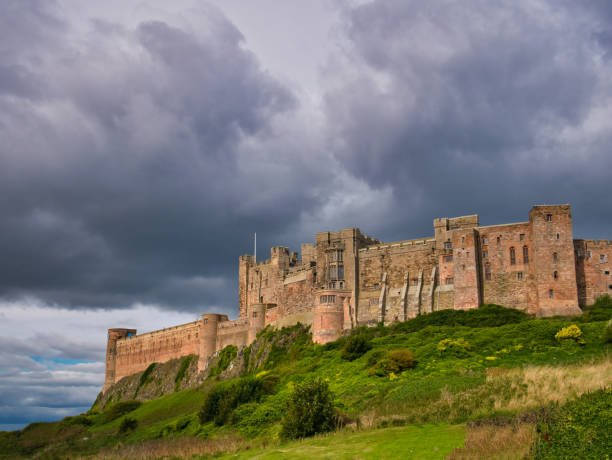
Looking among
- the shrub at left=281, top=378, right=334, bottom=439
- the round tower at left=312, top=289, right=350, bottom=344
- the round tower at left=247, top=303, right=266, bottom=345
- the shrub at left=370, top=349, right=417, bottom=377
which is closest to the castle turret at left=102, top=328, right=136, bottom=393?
the round tower at left=247, top=303, right=266, bottom=345

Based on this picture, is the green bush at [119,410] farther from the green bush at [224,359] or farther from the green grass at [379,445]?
Result: the green grass at [379,445]

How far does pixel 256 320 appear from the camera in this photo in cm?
8756

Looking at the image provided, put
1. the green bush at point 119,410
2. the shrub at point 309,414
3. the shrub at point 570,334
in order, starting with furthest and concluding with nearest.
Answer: the green bush at point 119,410, the shrub at point 570,334, the shrub at point 309,414

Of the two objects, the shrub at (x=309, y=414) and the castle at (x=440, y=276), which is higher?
the castle at (x=440, y=276)

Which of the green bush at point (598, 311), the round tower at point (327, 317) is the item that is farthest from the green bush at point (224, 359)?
the green bush at point (598, 311)

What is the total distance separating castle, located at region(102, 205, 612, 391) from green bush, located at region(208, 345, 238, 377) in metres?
1.34

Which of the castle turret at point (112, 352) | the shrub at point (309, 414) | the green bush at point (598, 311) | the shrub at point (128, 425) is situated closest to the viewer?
the shrub at point (309, 414)

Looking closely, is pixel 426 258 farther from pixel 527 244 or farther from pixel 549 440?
pixel 549 440

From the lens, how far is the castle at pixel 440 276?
61531 mm

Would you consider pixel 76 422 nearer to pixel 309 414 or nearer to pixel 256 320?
pixel 256 320

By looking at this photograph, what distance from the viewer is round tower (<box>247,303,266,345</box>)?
87.1 m

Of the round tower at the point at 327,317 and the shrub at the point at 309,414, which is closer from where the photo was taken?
the shrub at the point at 309,414

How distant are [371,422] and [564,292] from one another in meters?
35.7

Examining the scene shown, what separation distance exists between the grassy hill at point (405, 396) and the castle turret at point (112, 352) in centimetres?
3782
